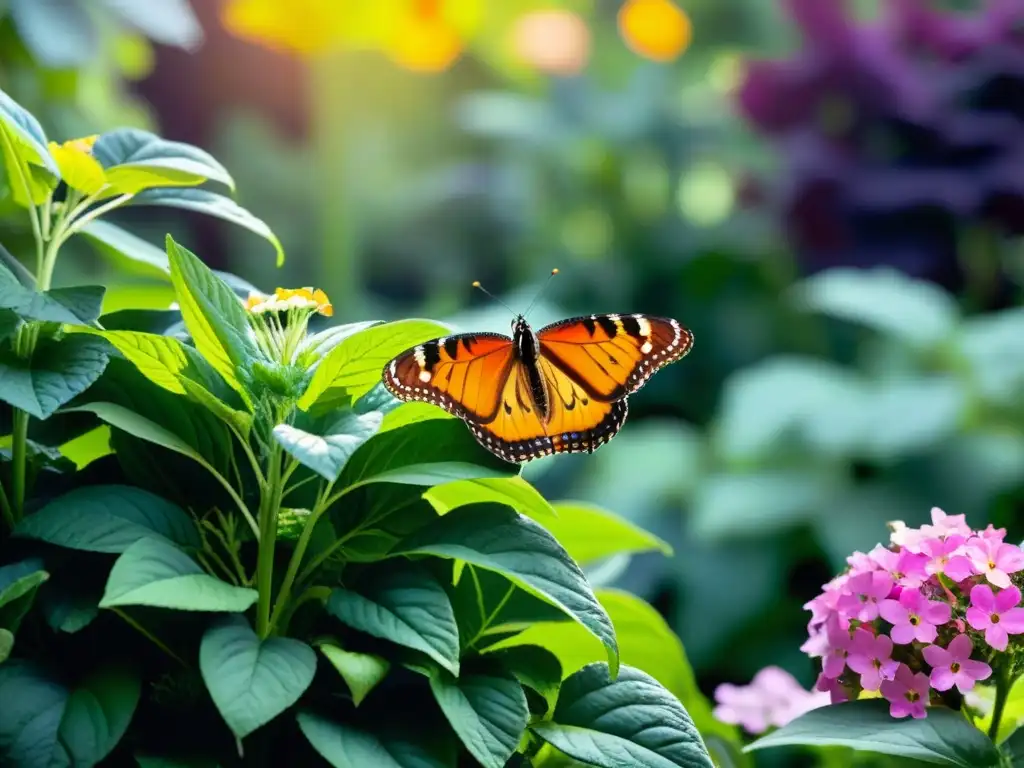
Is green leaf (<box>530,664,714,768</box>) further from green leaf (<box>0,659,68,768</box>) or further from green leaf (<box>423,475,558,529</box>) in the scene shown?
green leaf (<box>0,659,68,768</box>)

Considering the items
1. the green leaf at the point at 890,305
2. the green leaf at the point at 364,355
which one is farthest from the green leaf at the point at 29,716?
the green leaf at the point at 890,305

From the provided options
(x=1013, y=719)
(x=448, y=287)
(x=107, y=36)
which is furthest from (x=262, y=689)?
(x=448, y=287)

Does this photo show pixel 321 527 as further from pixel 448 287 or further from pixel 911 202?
pixel 448 287

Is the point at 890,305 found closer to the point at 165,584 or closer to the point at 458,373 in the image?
the point at 458,373

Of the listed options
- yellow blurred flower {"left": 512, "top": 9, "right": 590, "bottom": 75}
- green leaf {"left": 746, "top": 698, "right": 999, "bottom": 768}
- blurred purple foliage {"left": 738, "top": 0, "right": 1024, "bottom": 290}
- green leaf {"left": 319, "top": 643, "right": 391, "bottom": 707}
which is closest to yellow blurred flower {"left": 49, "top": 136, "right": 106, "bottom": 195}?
green leaf {"left": 319, "top": 643, "right": 391, "bottom": 707}

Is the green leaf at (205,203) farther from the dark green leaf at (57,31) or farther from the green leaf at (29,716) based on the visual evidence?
the dark green leaf at (57,31)

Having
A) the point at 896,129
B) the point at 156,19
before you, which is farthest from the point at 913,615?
the point at 896,129
